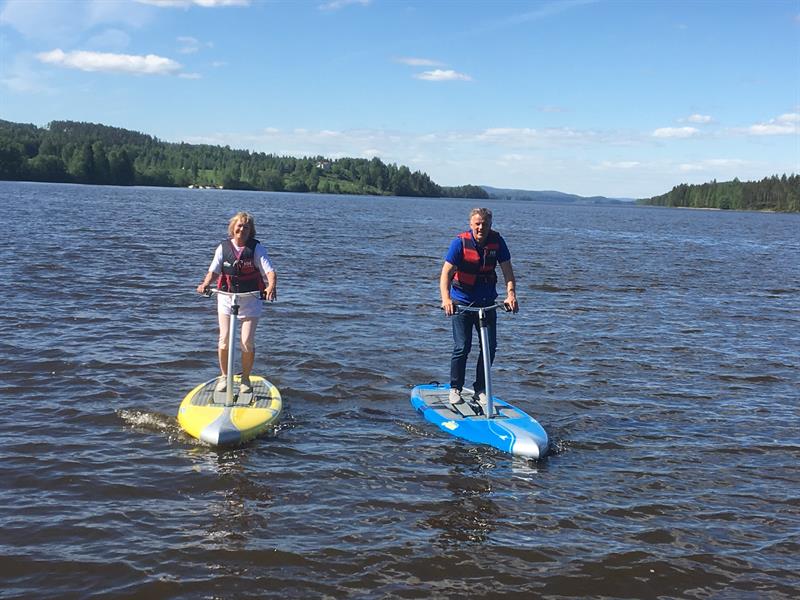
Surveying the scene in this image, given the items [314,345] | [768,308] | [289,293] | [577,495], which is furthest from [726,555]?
[768,308]

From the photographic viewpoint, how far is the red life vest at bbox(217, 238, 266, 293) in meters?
10.4

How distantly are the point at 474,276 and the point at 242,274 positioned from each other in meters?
3.35

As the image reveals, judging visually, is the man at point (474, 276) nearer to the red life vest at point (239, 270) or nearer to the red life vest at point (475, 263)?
the red life vest at point (475, 263)

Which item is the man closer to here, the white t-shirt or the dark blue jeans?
the dark blue jeans

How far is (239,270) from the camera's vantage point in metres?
10.4

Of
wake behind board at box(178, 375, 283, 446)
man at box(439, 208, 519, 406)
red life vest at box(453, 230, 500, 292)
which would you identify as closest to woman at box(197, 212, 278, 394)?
wake behind board at box(178, 375, 283, 446)

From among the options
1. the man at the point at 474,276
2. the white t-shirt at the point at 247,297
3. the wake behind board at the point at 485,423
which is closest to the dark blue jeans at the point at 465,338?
the man at the point at 474,276

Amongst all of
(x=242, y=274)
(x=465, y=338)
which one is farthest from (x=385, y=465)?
(x=242, y=274)

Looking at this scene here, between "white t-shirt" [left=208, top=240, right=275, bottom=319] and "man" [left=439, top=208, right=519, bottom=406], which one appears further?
"white t-shirt" [left=208, top=240, right=275, bottom=319]

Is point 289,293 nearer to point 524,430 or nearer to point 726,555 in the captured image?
point 524,430

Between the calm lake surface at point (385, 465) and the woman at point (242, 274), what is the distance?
5.06ft

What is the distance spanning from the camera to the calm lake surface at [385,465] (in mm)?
6492

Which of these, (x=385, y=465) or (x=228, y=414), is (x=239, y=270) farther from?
(x=385, y=465)

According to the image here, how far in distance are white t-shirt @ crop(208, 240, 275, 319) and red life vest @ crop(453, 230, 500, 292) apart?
9.10ft
